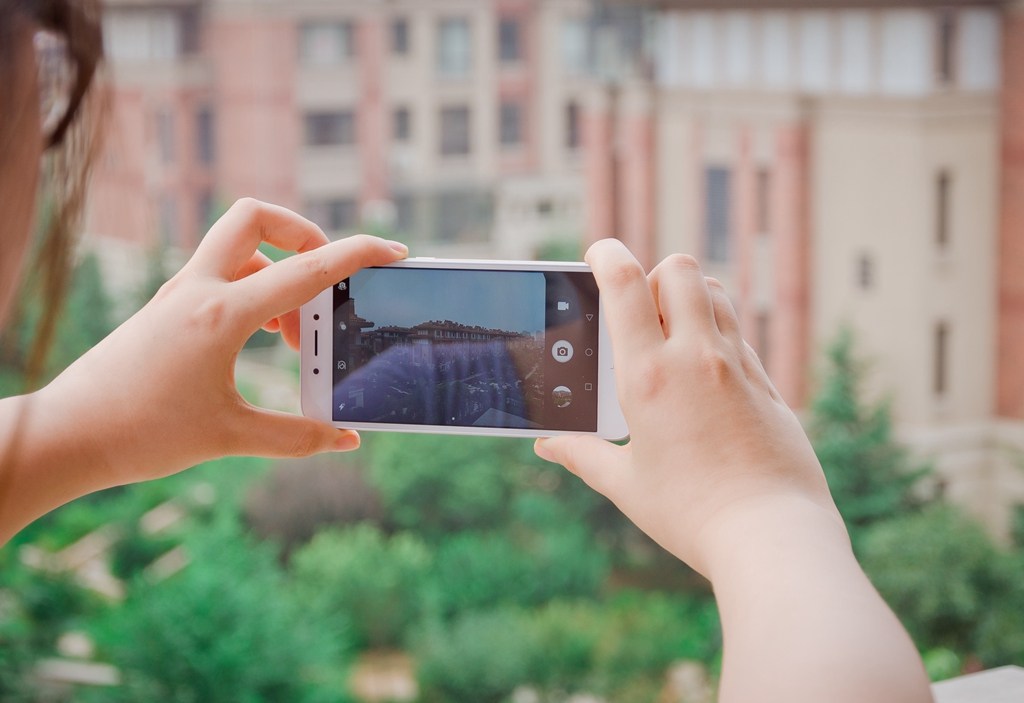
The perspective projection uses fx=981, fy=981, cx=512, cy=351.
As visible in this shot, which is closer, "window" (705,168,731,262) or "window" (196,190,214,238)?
"window" (705,168,731,262)

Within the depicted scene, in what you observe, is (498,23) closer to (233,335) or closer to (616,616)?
(616,616)

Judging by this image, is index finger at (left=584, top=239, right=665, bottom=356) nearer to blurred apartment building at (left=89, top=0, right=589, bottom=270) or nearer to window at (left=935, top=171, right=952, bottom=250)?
window at (left=935, top=171, right=952, bottom=250)

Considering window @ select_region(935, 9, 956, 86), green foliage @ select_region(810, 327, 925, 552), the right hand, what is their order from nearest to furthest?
1. the right hand
2. window @ select_region(935, 9, 956, 86)
3. green foliage @ select_region(810, 327, 925, 552)

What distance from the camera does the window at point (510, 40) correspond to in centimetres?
464

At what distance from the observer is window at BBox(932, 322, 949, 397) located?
142 inches

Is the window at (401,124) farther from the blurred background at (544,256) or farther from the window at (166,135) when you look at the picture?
the window at (166,135)

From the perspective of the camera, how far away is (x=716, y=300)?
1.51 feet

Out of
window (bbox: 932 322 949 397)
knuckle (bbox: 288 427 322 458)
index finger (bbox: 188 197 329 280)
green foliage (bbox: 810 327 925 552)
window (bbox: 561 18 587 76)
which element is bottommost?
green foliage (bbox: 810 327 925 552)

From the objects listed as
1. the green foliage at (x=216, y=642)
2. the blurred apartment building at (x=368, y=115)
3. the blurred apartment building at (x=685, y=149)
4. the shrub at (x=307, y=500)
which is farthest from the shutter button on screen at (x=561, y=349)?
the blurred apartment building at (x=368, y=115)

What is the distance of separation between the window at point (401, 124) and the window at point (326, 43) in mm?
348

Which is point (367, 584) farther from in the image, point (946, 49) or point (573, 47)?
point (946, 49)

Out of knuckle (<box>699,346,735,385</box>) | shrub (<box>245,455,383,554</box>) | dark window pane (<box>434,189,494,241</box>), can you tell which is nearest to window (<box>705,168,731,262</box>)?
dark window pane (<box>434,189,494,241</box>)

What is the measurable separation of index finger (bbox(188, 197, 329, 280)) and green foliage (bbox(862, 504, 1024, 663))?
3238 millimetres

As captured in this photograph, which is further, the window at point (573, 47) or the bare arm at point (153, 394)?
the window at point (573, 47)
